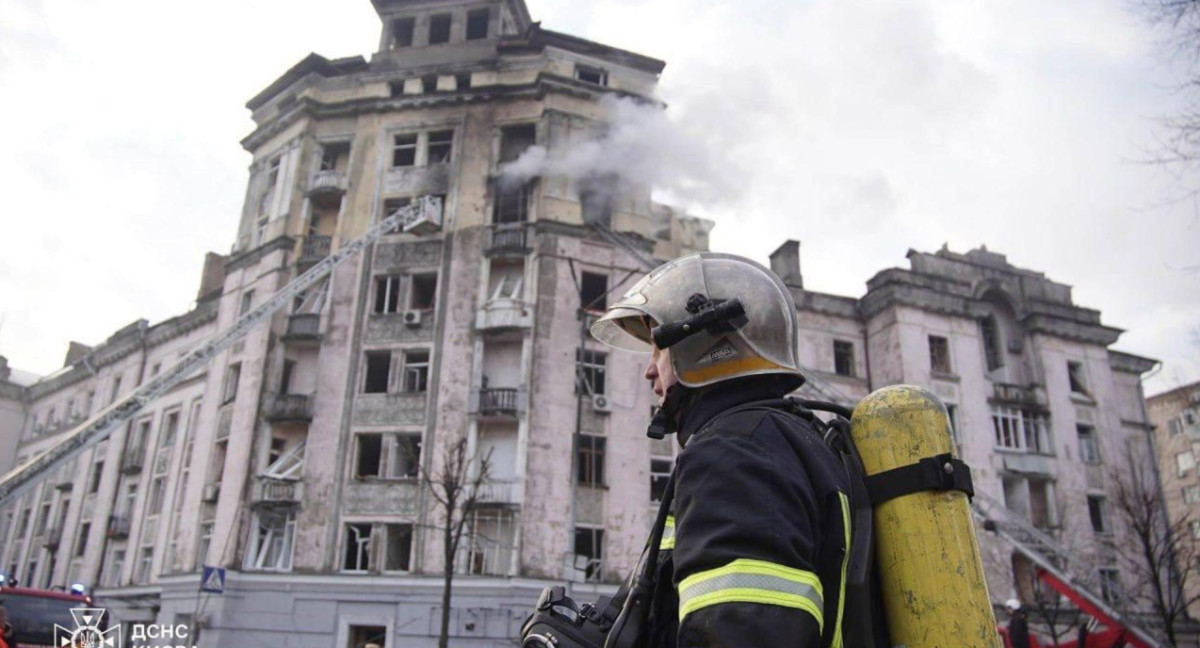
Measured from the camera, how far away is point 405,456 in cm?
2583

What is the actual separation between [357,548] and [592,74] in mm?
19144

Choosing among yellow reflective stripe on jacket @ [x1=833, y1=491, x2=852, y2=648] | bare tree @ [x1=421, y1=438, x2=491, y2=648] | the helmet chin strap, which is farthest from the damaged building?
yellow reflective stripe on jacket @ [x1=833, y1=491, x2=852, y2=648]

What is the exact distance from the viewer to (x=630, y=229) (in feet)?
94.1

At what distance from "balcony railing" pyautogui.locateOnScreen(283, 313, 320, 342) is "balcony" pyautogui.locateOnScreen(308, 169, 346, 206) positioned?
16.7 ft

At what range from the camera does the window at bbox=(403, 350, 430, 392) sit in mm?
26859

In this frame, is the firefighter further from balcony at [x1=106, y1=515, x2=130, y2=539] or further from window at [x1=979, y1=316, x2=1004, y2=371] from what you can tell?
balcony at [x1=106, y1=515, x2=130, y2=539]

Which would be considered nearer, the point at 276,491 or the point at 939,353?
the point at 276,491

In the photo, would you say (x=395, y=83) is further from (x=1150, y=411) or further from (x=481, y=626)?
(x=1150, y=411)

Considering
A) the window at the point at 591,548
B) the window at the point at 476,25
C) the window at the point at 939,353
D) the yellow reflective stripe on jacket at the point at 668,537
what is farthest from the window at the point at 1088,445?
the yellow reflective stripe on jacket at the point at 668,537

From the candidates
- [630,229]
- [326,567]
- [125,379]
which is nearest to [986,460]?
[630,229]

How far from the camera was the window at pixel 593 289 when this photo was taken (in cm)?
2775

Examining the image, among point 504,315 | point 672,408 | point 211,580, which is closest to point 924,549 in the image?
point 672,408

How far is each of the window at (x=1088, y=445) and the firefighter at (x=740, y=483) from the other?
34724mm

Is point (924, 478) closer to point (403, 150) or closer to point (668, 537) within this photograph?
point (668, 537)
